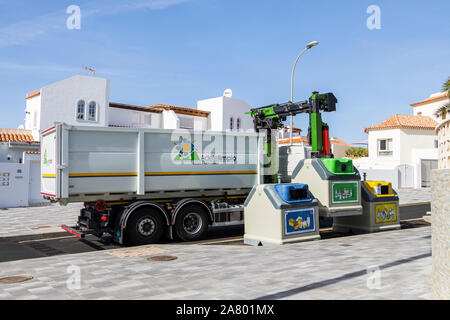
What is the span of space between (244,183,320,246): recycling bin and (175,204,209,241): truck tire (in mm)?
1369

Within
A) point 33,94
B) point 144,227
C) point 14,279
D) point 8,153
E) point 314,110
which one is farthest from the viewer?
point 33,94

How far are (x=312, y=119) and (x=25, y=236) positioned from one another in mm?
9192

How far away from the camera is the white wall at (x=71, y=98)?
92.2 ft

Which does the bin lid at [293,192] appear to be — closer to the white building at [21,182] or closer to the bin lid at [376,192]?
the bin lid at [376,192]

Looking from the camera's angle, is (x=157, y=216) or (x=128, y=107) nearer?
(x=157, y=216)

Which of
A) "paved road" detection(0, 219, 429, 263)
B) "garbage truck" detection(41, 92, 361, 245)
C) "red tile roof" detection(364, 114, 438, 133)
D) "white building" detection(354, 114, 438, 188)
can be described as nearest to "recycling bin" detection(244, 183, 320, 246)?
"paved road" detection(0, 219, 429, 263)

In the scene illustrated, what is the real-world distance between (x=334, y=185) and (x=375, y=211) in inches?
77.1

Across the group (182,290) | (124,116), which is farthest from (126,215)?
(124,116)

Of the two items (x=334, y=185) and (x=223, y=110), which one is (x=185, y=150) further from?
(x=223, y=110)

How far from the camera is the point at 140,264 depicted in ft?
28.0

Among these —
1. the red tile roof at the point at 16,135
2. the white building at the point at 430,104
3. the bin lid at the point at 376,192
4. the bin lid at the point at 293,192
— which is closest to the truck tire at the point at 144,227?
the bin lid at the point at 293,192

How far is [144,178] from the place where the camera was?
445 inches

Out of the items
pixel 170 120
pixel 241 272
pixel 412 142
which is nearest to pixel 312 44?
pixel 241 272

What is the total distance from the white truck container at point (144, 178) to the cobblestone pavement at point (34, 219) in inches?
98.7
